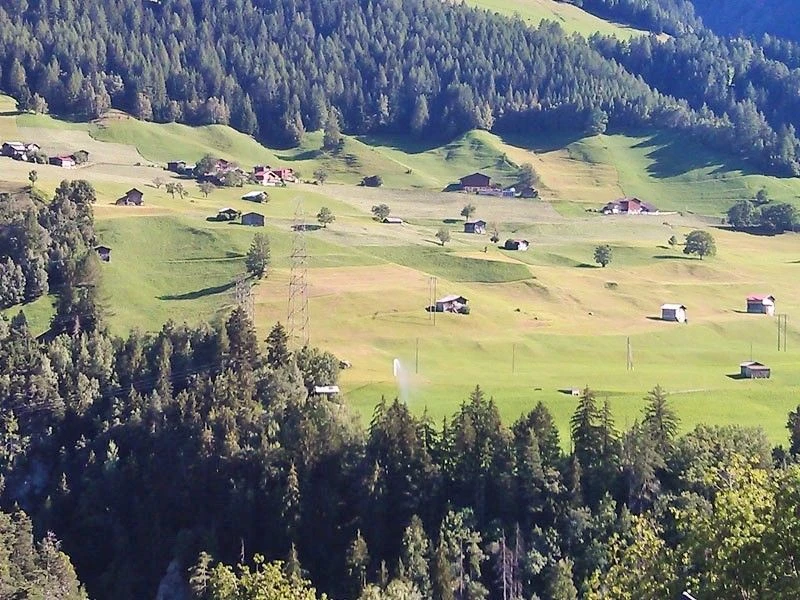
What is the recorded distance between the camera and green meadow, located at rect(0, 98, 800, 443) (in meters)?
72.4

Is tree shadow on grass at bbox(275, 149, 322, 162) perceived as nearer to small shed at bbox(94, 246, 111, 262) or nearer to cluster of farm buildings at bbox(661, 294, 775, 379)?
small shed at bbox(94, 246, 111, 262)

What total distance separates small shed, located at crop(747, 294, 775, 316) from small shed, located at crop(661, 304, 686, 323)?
26.5 feet

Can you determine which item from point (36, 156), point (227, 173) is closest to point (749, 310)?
point (227, 173)

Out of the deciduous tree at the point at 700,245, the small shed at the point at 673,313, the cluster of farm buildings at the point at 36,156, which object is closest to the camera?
the small shed at the point at 673,313

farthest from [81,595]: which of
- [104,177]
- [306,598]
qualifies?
[104,177]

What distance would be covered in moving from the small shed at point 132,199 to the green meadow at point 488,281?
6.46 feet

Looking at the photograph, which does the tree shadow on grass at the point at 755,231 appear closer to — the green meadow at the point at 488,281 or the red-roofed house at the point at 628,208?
the green meadow at the point at 488,281

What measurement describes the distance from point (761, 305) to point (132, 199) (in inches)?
2741

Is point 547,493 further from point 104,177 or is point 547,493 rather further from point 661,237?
point 104,177

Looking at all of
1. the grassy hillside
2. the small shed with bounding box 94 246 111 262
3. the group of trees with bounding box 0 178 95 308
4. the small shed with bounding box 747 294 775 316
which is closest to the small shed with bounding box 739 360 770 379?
the small shed with bounding box 747 294 775 316

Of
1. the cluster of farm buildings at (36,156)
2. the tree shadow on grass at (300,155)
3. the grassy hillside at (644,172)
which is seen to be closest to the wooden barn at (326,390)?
the cluster of farm buildings at (36,156)

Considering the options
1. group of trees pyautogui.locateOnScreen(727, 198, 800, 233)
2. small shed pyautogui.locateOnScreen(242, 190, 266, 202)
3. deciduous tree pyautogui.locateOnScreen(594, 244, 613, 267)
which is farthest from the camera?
group of trees pyautogui.locateOnScreen(727, 198, 800, 233)

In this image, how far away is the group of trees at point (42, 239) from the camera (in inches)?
3447

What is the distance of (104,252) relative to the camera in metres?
96.6
